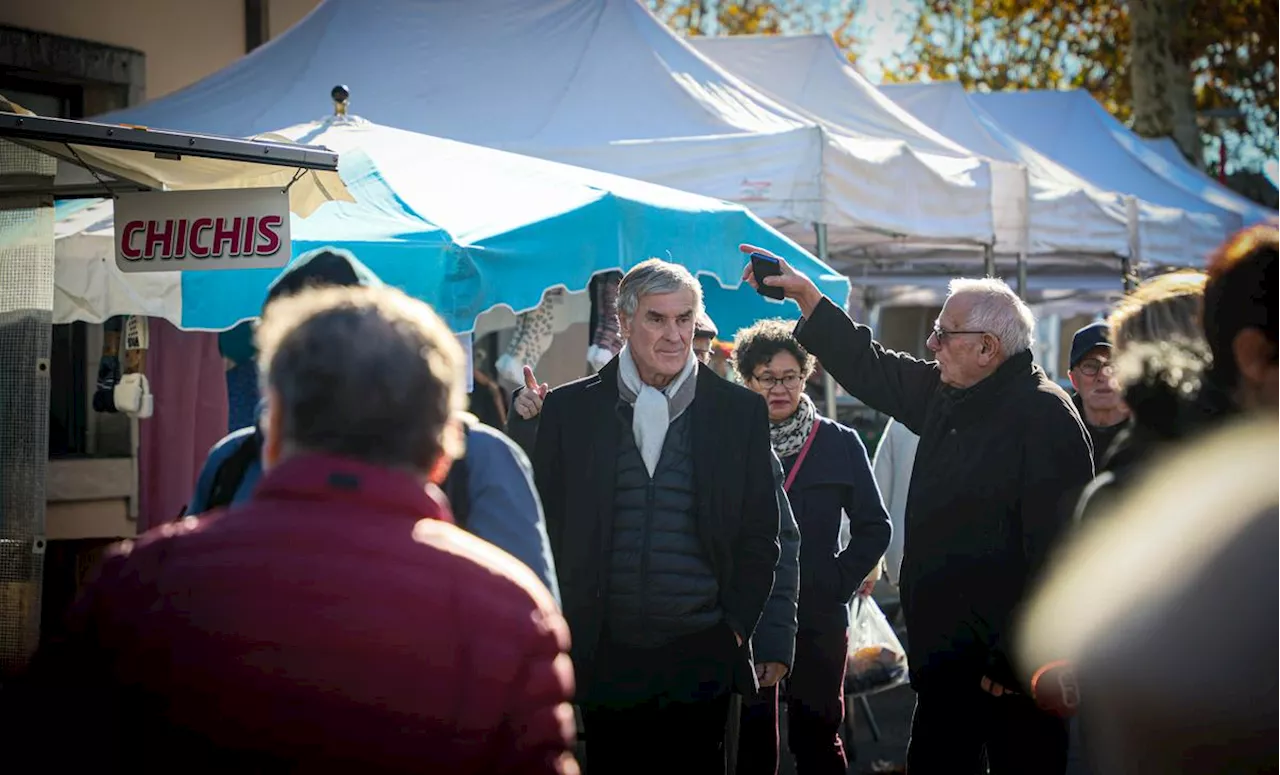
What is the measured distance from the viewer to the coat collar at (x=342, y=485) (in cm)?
192

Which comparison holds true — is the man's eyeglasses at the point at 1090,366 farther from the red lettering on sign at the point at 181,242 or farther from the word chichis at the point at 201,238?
the red lettering on sign at the point at 181,242

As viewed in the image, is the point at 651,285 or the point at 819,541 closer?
the point at 651,285

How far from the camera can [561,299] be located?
7.80 meters

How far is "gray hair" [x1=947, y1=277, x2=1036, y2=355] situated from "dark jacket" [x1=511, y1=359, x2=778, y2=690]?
0.71 m

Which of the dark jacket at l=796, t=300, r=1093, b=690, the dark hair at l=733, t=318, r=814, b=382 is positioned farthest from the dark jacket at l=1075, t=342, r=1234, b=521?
the dark hair at l=733, t=318, r=814, b=382

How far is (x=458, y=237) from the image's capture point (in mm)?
6145

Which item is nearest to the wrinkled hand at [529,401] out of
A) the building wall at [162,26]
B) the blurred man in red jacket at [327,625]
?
the blurred man in red jacket at [327,625]

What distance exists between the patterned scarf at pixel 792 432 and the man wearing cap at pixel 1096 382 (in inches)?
49.0

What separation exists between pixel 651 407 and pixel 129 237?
98.4 inches

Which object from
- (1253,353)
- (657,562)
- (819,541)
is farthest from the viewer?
(819,541)

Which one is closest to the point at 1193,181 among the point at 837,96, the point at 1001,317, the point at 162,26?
the point at 837,96

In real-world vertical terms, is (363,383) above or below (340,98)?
below

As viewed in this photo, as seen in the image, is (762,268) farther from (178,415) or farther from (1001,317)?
(178,415)

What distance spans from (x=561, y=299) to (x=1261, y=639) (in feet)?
19.1
